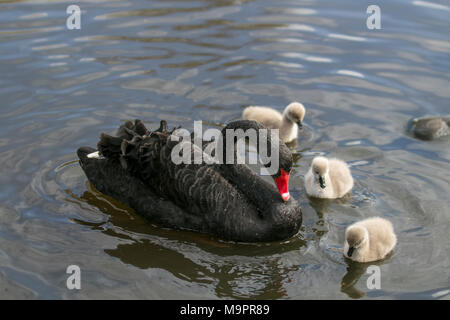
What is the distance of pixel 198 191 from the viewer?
18.2 ft

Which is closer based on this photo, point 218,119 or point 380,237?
point 380,237

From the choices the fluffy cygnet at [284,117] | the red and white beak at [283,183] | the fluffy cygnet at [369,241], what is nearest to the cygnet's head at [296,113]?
the fluffy cygnet at [284,117]

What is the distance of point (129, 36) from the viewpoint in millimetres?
9461

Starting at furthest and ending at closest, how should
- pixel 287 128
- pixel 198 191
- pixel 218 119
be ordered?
pixel 218 119 < pixel 287 128 < pixel 198 191

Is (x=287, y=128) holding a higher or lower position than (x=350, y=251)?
higher

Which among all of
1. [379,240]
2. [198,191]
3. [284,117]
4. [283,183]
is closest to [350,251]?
[379,240]

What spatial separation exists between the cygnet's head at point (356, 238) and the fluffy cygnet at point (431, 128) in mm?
2340

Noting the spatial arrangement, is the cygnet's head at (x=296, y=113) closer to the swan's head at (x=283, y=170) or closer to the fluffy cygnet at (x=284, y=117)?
the fluffy cygnet at (x=284, y=117)

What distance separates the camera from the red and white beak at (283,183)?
5328 mm

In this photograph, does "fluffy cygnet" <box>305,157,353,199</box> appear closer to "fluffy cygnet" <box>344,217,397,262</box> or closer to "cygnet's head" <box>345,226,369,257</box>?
"fluffy cygnet" <box>344,217,397,262</box>

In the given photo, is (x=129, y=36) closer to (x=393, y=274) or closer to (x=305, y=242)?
(x=305, y=242)

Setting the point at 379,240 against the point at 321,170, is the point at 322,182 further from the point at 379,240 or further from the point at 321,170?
the point at 379,240

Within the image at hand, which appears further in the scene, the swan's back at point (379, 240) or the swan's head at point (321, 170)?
the swan's head at point (321, 170)

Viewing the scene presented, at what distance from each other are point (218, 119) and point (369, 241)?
290 centimetres
